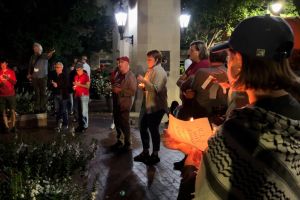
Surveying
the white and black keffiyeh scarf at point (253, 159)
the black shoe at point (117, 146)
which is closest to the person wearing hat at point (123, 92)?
the black shoe at point (117, 146)

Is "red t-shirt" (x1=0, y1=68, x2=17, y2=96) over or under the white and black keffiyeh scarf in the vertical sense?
under

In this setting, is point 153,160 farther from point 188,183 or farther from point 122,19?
point 122,19

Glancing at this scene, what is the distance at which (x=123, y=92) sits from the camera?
941 cm

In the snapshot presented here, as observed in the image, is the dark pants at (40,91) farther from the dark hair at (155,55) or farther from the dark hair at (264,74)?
the dark hair at (264,74)

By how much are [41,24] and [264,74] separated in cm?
2161

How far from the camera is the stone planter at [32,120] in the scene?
1333cm

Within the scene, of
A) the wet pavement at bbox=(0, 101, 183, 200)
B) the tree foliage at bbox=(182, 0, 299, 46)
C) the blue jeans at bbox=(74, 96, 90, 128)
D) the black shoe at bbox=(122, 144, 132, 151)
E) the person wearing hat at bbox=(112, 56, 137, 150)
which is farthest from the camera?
the tree foliage at bbox=(182, 0, 299, 46)

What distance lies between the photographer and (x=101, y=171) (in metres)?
8.02

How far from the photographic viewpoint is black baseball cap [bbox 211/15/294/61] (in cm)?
184

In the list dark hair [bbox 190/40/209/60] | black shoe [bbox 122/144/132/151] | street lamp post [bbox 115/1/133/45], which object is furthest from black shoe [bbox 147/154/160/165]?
street lamp post [bbox 115/1/133/45]

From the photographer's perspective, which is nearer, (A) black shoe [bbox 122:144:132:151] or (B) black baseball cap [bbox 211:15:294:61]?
(B) black baseball cap [bbox 211:15:294:61]

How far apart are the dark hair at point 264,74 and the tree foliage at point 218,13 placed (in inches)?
963

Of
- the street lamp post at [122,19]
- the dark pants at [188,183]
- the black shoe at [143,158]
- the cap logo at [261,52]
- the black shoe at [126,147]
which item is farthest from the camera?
the street lamp post at [122,19]

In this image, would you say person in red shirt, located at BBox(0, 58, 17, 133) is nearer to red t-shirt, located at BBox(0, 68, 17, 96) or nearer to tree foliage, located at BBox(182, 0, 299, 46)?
red t-shirt, located at BBox(0, 68, 17, 96)
